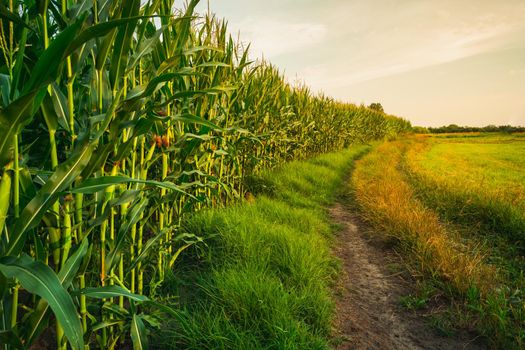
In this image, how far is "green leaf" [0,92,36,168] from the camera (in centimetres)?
95

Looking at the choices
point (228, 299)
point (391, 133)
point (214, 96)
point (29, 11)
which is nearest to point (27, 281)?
point (29, 11)

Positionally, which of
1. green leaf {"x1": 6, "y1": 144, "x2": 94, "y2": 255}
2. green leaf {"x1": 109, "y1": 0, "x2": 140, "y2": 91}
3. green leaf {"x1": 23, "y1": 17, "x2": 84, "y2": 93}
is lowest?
green leaf {"x1": 6, "y1": 144, "x2": 94, "y2": 255}

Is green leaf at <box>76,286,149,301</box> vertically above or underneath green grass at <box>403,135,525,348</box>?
above

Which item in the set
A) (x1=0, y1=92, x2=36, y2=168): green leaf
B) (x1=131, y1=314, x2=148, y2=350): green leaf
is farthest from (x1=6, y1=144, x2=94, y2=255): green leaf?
(x1=131, y1=314, x2=148, y2=350): green leaf

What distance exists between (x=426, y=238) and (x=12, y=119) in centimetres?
365

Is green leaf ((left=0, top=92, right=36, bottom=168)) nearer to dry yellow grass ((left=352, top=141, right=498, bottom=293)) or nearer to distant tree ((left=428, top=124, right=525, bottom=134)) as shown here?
dry yellow grass ((left=352, top=141, right=498, bottom=293))

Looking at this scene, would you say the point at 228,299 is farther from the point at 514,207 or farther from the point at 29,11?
the point at 514,207

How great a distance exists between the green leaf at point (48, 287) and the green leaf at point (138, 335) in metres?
0.67

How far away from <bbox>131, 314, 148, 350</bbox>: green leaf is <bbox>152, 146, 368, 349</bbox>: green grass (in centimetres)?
22

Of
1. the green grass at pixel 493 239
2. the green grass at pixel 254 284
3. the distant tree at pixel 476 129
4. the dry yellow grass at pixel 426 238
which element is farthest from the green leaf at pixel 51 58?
the distant tree at pixel 476 129

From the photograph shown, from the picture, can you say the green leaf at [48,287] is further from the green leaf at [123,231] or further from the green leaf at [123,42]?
the green leaf at [123,42]

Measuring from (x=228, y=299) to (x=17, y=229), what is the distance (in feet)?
4.65

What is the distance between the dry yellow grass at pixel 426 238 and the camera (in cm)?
280

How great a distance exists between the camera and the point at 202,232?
3191 mm
